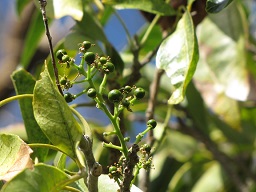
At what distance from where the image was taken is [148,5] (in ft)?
3.77

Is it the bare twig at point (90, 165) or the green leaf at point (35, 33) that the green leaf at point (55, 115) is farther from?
the green leaf at point (35, 33)

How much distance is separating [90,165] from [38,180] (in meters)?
0.06

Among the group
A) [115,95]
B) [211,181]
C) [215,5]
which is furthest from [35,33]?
[115,95]

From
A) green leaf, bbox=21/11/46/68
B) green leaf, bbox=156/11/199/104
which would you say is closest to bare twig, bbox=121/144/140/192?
green leaf, bbox=156/11/199/104

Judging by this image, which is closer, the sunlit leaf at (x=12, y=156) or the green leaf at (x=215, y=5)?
the sunlit leaf at (x=12, y=156)

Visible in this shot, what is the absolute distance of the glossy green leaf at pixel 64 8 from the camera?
112cm

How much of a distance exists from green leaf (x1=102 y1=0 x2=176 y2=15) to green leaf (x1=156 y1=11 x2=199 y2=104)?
0.08 meters

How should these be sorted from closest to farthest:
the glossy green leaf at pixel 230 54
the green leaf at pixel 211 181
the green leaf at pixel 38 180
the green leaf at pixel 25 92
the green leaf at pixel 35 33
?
the green leaf at pixel 38 180
the green leaf at pixel 25 92
the glossy green leaf at pixel 230 54
the green leaf at pixel 35 33
the green leaf at pixel 211 181

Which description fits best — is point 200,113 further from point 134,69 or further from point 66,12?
point 66,12

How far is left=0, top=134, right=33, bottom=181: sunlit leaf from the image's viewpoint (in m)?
0.84

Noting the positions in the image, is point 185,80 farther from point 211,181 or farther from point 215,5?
point 211,181

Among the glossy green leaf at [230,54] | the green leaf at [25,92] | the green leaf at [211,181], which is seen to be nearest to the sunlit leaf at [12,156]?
the green leaf at [25,92]

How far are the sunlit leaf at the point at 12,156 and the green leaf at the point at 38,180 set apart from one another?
0.14ft

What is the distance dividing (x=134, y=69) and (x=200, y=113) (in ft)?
1.61
